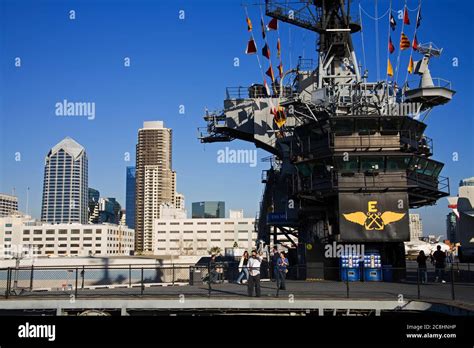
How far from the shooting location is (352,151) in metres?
32.8

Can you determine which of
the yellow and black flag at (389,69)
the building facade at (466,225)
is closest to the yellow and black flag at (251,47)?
the yellow and black flag at (389,69)

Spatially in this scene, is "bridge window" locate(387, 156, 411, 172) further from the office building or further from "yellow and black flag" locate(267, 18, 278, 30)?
the office building

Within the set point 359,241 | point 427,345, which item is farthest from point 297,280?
point 427,345

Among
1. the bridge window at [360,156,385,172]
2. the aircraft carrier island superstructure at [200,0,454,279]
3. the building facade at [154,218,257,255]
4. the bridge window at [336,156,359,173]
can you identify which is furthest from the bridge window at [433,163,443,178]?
the building facade at [154,218,257,255]

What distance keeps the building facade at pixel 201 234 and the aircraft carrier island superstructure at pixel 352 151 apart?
150482mm

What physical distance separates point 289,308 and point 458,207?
3890 cm

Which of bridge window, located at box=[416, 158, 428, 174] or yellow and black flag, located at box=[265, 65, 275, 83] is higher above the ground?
yellow and black flag, located at box=[265, 65, 275, 83]

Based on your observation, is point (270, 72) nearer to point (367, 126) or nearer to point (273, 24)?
point (273, 24)

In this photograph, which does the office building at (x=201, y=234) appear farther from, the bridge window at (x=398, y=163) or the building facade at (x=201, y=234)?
the bridge window at (x=398, y=163)

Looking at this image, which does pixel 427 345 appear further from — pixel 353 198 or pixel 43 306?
pixel 353 198

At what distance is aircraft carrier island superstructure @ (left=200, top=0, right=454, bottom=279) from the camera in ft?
104

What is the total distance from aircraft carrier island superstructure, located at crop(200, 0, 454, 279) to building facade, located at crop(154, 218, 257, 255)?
150 metres

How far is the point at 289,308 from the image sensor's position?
19.8 m

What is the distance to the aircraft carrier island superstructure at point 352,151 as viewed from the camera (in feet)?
104
